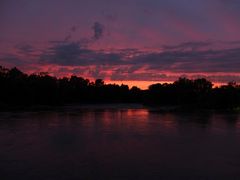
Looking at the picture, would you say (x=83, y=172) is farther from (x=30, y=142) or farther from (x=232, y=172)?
(x=30, y=142)

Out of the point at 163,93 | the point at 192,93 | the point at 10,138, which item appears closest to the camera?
the point at 10,138

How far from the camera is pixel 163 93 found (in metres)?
116

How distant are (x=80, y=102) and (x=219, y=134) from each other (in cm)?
10347

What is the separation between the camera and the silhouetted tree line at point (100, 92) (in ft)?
263

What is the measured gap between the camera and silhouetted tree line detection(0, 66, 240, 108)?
80062 mm

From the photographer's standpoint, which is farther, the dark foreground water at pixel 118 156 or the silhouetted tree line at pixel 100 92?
the silhouetted tree line at pixel 100 92

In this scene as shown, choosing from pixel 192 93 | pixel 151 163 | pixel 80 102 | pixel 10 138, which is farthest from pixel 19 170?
pixel 80 102

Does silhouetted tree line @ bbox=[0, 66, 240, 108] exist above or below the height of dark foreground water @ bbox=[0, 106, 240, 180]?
above

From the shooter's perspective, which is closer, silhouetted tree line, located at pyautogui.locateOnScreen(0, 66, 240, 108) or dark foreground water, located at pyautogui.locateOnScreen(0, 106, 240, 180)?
dark foreground water, located at pyautogui.locateOnScreen(0, 106, 240, 180)

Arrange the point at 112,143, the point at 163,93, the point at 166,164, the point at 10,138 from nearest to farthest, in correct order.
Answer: the point at 166,164 < the point at 112,143 < the point at 10,138 < the point at 163,93

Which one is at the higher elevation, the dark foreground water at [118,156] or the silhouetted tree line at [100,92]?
the silhouetted tree line at [100,92]

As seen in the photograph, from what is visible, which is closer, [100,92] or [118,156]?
[118,156]

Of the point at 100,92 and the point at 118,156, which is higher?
the point at 100,92

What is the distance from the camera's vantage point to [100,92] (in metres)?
138
